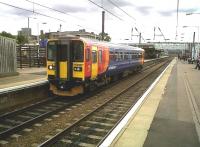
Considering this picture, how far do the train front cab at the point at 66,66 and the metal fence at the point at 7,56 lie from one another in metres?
5.09

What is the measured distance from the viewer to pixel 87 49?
1598cm

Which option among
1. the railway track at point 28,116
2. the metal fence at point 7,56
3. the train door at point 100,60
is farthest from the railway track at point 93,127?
the metal fence at point 7,56

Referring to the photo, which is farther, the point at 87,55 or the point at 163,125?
the point at 87,55

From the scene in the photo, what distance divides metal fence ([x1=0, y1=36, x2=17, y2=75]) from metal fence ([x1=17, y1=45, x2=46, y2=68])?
24.8 feet

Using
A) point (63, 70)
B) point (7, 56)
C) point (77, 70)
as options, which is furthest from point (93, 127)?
point (7, 56)

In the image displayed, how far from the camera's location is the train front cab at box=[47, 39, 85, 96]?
1574 cm

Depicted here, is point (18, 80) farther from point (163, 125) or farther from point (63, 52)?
point (163, 125)

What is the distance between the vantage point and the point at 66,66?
52.0ft

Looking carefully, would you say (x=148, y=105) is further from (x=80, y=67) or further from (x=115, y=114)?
(x=80, y=67)

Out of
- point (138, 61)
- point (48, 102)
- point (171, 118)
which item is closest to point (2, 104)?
point (48, 102)

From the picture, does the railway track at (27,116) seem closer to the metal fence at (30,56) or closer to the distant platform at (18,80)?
the distant platform at (18,80)

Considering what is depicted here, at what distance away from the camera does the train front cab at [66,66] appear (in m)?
15.7

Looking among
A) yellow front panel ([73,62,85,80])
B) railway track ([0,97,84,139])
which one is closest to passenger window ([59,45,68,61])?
yellow front panel ([73,62,85,80])

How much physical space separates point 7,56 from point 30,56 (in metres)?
9.56
